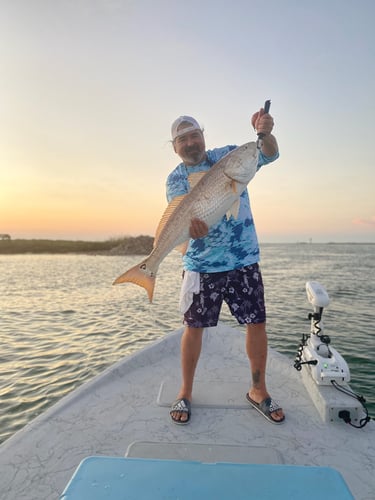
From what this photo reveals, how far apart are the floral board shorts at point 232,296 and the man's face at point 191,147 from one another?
1325mm

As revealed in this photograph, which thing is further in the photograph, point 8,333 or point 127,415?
point 8,333

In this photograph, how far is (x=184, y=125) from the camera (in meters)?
3.88

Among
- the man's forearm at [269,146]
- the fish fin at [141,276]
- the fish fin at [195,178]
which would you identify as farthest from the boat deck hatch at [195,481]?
the man's forearm at [269,146]

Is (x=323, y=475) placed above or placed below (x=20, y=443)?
above

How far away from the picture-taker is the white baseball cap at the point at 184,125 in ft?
12.6

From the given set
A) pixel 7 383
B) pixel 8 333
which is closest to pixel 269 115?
pixel 7 383

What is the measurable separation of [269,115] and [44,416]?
4125mm

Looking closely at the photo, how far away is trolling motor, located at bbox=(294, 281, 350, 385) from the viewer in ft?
13.3

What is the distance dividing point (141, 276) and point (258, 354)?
165 centimetres

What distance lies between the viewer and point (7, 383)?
662 cm

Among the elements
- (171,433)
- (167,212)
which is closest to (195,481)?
(171,433)

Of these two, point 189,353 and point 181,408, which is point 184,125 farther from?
point 181,408

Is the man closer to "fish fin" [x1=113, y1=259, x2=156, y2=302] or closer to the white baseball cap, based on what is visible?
the white baseball cap

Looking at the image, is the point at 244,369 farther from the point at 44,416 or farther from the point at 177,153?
the point at 177,153
